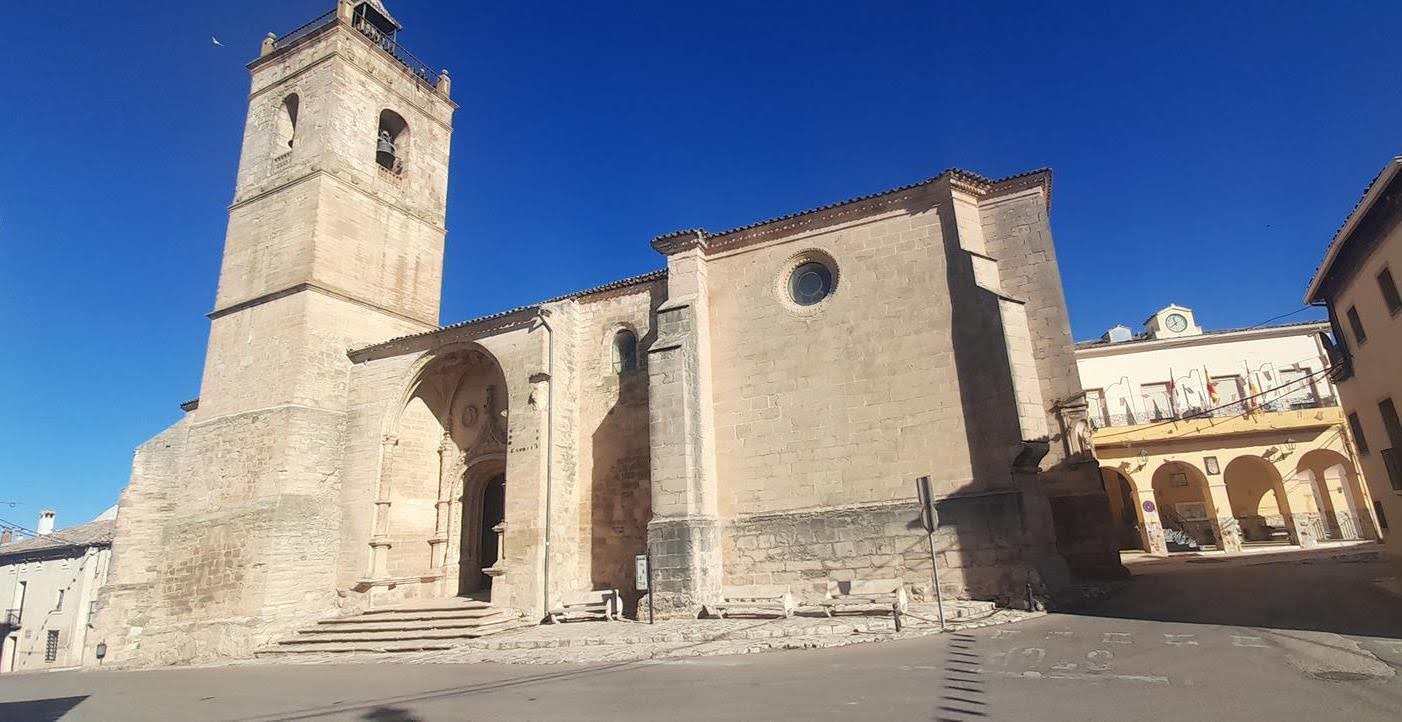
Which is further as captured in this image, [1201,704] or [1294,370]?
[1294,370]

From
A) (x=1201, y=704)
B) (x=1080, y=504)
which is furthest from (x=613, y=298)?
(x=1201, y=704)

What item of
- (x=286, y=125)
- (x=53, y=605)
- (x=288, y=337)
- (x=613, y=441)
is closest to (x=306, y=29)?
(x=286, y=125)

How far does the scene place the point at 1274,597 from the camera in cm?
978

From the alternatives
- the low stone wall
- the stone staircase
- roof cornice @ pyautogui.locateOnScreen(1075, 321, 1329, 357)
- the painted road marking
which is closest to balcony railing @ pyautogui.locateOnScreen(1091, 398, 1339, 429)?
roof cornice @ pyautogui.locateOnScreen(1075, 321, 1329, 357)

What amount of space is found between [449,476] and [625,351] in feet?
19.0

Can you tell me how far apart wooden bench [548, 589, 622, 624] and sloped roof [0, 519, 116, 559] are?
2108 cm

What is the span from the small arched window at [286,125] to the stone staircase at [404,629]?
13.3 metres

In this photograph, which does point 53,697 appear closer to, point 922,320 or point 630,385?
point 630,385

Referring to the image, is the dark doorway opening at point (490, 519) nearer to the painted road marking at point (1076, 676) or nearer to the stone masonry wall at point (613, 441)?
the stone masonry wall at point (613, 441)

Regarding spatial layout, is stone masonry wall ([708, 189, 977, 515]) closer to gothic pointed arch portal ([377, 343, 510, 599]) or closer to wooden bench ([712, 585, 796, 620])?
wooden bench ([712, 585, 796, 620])

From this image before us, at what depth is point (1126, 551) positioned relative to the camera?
22375mm

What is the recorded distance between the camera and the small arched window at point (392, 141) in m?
20.6

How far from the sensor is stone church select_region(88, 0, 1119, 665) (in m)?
11.4

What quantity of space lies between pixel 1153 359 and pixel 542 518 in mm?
22493
